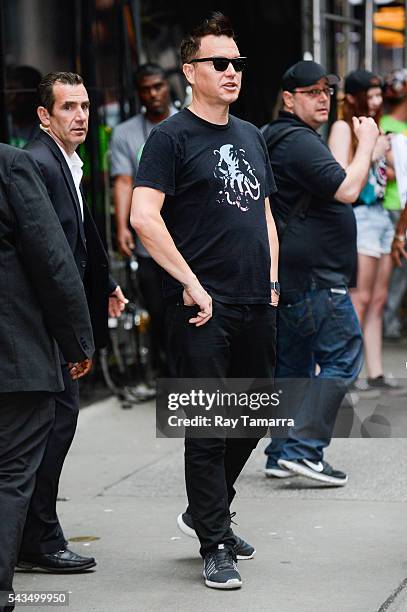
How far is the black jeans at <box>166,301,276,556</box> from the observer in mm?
4898

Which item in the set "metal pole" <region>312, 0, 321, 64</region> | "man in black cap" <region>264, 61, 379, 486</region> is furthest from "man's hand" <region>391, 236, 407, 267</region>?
"metal pole" <region>312, 0, 321, 64</region>

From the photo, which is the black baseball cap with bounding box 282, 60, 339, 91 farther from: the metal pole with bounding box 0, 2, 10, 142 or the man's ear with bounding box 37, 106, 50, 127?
the metal pole with bounding box 0, 2, 10, 142

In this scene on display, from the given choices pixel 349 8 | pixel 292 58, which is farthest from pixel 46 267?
pixel 349 8

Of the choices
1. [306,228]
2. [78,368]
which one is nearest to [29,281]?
[78,368]

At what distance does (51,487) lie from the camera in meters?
5.15

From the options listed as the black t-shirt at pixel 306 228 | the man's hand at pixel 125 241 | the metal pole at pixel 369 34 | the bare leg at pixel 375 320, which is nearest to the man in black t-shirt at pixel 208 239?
the black t-shirt at pixel 306 228

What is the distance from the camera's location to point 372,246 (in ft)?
28.6

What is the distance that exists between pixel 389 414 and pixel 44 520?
3515mm

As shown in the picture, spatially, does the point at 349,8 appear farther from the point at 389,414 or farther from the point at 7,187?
the point at 7,187

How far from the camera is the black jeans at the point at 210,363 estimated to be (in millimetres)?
4898

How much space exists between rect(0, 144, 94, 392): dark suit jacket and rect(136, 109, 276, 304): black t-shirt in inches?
29.5

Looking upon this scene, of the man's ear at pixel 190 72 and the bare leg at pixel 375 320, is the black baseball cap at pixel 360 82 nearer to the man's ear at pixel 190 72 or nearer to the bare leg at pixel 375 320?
the bare leg at pixel 375 320

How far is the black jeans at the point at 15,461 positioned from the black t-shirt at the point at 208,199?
2.90 feet

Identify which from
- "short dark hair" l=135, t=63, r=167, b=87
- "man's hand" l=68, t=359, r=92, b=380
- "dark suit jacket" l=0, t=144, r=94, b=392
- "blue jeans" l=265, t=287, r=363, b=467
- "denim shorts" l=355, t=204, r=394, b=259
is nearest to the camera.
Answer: "dark suit jacket" l=0, t=144, r=94, b=392
